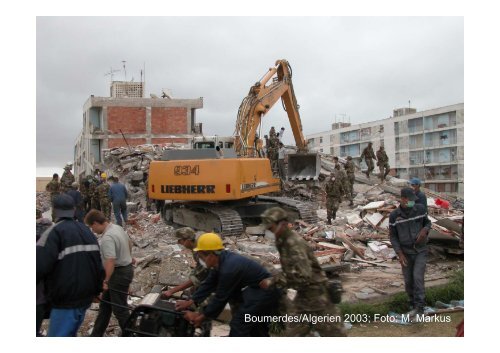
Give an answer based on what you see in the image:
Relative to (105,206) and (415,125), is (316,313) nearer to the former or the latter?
(105,206)

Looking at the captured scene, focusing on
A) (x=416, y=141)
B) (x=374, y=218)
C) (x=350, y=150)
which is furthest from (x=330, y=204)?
(x=350, y=150)

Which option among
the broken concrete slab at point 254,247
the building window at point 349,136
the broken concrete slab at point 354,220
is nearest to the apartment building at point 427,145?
the building window at point 349,136

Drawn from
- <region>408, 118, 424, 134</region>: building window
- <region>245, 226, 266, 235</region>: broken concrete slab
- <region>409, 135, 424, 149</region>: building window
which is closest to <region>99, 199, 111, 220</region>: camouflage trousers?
<region>245, 226, 266, 235</region>: broken concrete slab

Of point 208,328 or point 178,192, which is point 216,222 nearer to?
point 178,192

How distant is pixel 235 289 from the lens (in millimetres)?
4965

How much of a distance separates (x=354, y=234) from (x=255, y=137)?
4.43m

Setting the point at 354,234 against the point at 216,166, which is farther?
the point at 354,234

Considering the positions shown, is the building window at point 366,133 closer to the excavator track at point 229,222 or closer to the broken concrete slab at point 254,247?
the excavator track at point 229,222

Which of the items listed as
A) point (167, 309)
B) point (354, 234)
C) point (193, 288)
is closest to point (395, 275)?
point (354, 234)

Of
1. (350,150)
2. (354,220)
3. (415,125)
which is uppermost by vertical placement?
(415,125)

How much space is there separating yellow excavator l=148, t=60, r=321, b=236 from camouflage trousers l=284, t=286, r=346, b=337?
6.45 metres

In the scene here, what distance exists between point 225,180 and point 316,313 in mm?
6601

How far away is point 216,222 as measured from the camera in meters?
12.0

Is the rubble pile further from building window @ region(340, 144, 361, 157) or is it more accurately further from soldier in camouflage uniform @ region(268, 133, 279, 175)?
building window @ region(340, 144, 361, 157)
